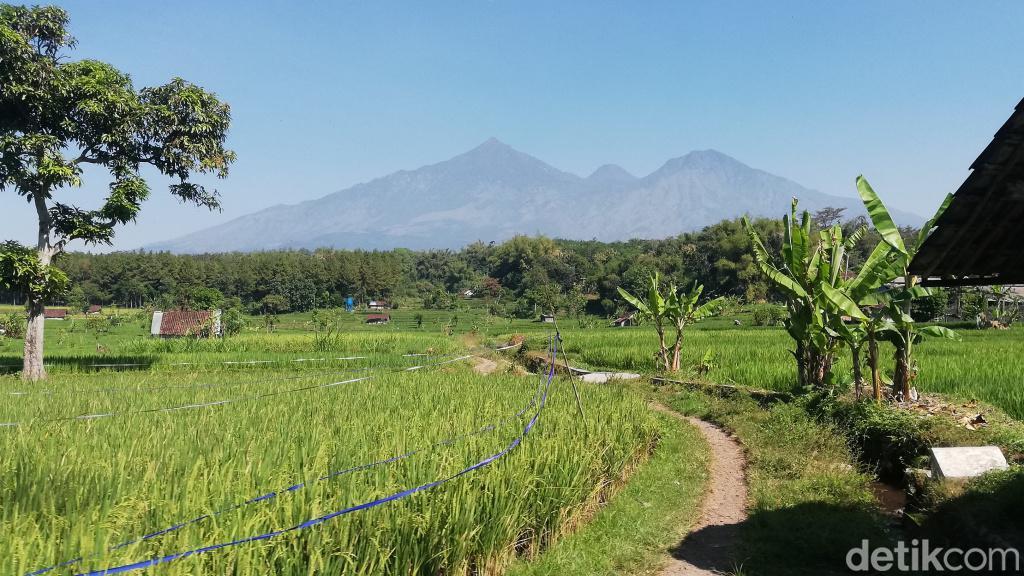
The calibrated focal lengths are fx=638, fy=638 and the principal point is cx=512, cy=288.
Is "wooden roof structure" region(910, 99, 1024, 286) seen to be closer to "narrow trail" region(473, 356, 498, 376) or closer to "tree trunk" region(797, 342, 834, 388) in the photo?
"tree trunk" region(797, 342, 834, 388)

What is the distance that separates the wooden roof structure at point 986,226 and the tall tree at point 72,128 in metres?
15.8

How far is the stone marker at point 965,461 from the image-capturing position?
17.9ft

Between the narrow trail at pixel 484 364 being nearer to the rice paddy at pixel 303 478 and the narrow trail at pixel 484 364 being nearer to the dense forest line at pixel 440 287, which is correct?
the rice paddy at pixel 303 478

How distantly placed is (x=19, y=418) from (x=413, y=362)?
43.4 feet

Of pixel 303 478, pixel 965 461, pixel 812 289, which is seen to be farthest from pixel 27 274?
pixel 965 461

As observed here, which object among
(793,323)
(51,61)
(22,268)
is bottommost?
(793,323)

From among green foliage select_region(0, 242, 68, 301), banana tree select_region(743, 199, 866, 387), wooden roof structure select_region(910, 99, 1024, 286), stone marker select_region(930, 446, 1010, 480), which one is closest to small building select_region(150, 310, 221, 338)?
green foliage select_region(0, 242, 68, 301)

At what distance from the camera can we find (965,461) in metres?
5.56

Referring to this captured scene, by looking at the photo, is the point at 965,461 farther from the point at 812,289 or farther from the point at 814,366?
the point at 814,366

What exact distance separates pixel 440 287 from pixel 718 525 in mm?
76687

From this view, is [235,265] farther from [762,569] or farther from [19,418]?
[762,569]

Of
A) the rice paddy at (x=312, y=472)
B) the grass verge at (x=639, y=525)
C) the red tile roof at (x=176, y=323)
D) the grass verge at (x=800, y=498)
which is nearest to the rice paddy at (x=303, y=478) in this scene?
the rice paddy at (x=312, y=472)

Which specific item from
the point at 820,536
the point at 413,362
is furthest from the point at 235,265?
the point at 820,536

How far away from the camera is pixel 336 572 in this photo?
307 cm
